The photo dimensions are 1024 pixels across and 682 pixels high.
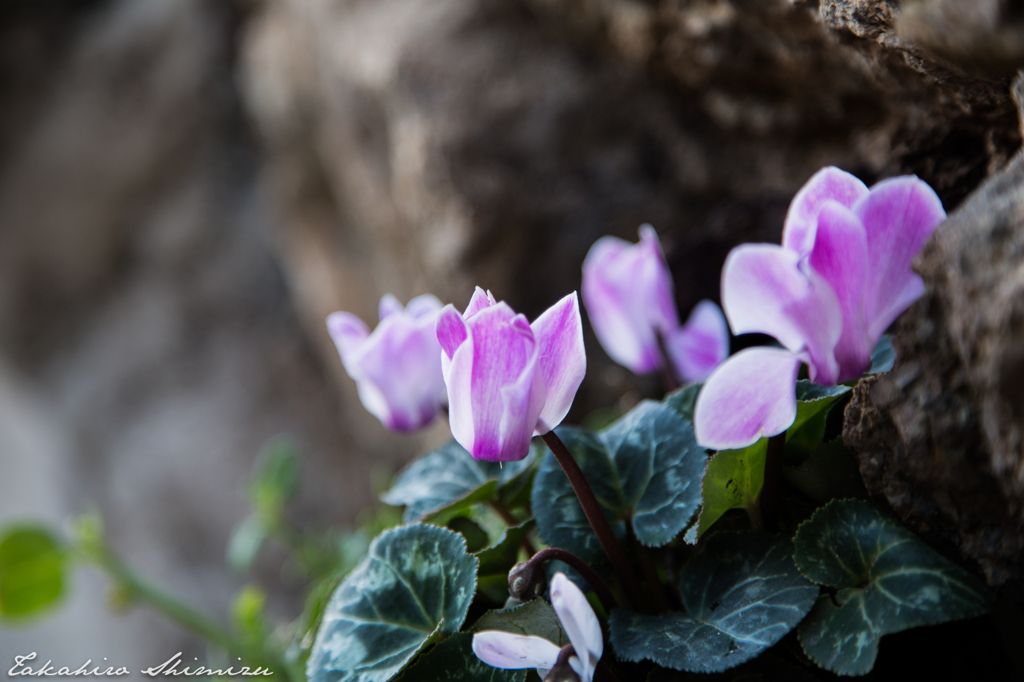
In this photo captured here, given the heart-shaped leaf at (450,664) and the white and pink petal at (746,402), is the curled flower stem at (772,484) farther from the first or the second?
the heart-shaped leaf at (450,664)

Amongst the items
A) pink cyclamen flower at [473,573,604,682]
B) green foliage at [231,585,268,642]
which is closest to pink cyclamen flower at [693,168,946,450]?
pink cyclamen flower at [473,573,604,682]

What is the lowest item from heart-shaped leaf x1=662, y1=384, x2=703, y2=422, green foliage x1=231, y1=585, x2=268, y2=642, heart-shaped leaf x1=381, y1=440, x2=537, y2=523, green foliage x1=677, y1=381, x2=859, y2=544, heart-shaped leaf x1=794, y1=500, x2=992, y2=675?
heart-shaped leaf x1=794, y1=500, x2=992, y2=675

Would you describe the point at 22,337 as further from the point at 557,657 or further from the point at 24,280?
the point at 557,657

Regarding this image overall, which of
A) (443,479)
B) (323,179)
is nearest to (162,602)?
(443,479)

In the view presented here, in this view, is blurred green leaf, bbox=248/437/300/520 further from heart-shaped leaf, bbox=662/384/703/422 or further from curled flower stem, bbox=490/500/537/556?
heart-shaped leaf, bbox=662/384/703/422

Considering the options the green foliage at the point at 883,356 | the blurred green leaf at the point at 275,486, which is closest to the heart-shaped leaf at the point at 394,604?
the green foliage at the point at 883,356

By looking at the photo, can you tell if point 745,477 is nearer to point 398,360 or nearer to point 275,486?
point 398,360
